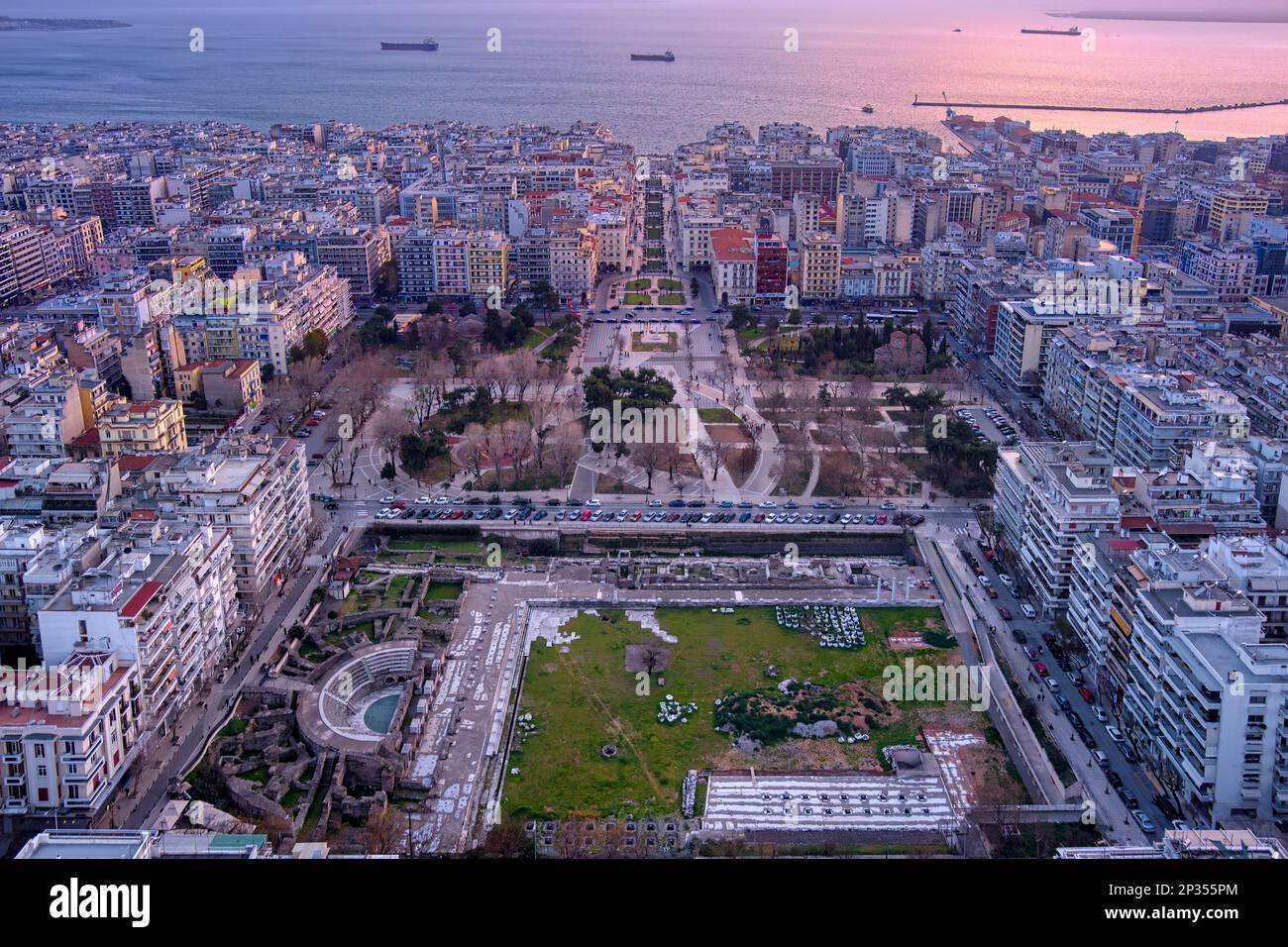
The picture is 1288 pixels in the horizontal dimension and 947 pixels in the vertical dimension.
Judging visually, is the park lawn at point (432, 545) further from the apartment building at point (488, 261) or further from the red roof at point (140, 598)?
the apartment building at point (488, 261)

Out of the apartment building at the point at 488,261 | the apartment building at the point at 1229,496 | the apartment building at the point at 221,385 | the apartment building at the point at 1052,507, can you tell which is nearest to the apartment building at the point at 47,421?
the apartment building at the point at 221,385

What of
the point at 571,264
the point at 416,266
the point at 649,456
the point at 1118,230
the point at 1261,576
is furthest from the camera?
the point at 1118,230

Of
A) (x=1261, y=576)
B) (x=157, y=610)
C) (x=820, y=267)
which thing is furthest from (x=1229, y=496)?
(x=820, y=267)

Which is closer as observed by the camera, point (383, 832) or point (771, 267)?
point (383, 832)

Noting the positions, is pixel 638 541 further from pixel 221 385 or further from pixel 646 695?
pixel 221 385

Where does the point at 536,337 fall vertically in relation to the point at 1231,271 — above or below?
below

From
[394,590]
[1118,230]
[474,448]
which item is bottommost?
[394,590]

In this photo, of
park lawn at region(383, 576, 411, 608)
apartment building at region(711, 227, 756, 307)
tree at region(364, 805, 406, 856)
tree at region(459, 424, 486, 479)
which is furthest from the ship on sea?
tree at region(364, 805, 406, 856)

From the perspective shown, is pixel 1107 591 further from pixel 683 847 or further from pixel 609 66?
pixel 609 66

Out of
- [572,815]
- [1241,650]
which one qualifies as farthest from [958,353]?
[572,815]
